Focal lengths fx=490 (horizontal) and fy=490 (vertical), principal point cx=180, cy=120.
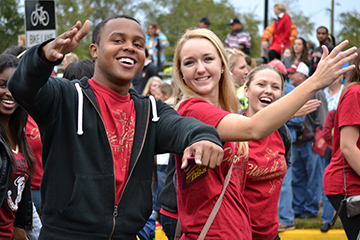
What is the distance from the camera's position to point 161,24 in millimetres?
44719

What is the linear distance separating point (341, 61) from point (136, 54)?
44.7 inches

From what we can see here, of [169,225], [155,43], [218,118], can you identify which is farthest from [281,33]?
[218,118]

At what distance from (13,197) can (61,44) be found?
1.85m

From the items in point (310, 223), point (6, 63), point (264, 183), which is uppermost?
point (6, 63)

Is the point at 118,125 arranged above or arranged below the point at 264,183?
above

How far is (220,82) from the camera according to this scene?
11.9 feet

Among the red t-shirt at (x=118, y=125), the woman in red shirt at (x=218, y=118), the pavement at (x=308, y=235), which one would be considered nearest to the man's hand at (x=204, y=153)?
the woman in red shirt at (x=218, y=118)

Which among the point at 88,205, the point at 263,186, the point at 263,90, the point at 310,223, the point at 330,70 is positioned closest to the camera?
the point at 88,205

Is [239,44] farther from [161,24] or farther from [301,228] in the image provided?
[161,24]

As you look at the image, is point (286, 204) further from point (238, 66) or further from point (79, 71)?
point (79, 71)

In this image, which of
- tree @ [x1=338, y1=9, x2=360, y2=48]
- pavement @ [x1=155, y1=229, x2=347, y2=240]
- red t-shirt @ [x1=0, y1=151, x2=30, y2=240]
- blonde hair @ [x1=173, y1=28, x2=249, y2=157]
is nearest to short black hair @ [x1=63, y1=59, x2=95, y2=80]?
red t-shirt @ [x1=0, y1=151, x2=30, y2=240]

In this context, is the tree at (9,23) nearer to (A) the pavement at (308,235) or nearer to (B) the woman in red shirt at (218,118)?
(A) the pavement at (308,235)

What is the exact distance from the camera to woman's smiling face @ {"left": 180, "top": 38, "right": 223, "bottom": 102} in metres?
3.36

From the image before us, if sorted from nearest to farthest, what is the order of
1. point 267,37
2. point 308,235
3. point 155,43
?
point 308,235
point 267,37
point 155,43
